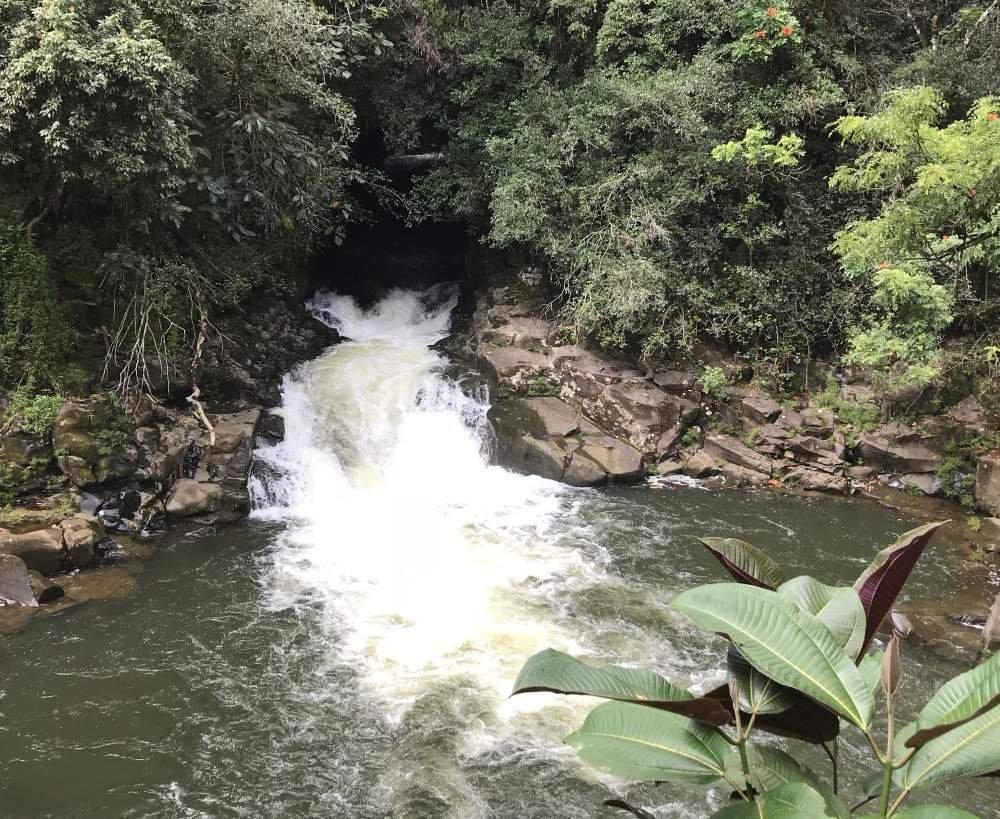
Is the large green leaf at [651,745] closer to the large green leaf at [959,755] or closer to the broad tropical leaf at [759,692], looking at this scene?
the broad tropical leaf at [759,692]

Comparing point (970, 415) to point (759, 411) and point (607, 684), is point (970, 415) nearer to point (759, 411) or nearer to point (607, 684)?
point (759, 411)

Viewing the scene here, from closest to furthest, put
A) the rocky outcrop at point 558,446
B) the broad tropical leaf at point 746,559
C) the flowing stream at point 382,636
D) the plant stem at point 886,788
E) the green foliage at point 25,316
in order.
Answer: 1. the plant stem at point 886,788
2. the broad tropical leaf at point 746,559
3. the flowing stream at point 382,636
4. the green foliage at point 25,316
5. the rocky outcrop at point 558,446

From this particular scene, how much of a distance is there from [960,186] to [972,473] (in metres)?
4.60

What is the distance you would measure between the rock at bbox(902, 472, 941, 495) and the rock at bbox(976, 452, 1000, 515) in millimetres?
567

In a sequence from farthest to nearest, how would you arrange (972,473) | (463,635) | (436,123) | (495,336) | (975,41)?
1. (436,123)
2. (495,336)
3. (975,41)
4. (972,473)
5. (463,635)


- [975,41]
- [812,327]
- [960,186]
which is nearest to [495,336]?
[812,327]

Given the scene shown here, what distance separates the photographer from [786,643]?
65.0 inches

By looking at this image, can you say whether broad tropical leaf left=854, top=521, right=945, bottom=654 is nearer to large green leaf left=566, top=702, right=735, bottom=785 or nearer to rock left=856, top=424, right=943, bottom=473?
large green leaf left=566, top=702, right=735, bottom=785

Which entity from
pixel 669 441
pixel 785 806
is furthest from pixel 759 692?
pixel 669 441

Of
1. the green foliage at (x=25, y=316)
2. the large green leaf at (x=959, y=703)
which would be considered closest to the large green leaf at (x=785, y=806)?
the large green leaf at (x=959, y=703)

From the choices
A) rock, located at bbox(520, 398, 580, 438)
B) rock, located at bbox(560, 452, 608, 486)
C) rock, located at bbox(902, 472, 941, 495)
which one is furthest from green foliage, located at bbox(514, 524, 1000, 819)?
rock, located at bbox(902, 472, 941, 495)

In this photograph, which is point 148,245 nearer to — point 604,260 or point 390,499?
point 390,499

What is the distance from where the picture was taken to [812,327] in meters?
12.5

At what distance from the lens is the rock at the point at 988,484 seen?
33.0 ft
